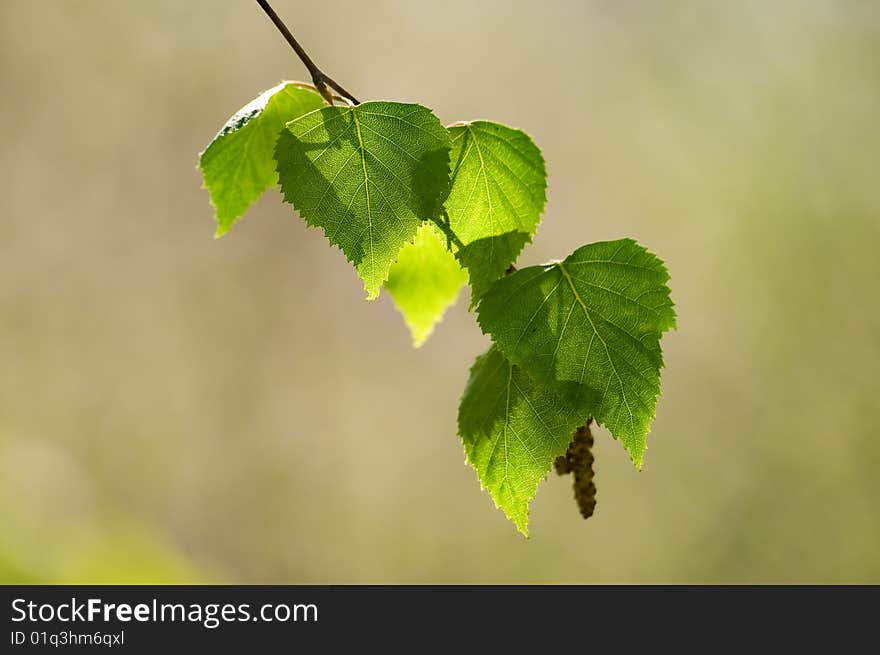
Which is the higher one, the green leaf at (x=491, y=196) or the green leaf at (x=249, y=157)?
the green leaf at (x=249, y=157)

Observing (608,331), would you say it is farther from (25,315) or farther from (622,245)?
(25,315)

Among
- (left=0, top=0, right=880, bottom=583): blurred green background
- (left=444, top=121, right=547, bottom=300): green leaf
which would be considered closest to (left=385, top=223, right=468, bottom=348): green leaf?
(left=444, top=121, right=547, bottom=300): green leaf

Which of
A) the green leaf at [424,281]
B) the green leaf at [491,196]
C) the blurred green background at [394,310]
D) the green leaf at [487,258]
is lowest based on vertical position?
the green leaf at [487,258]

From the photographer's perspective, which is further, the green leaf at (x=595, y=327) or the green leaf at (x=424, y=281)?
the green leaf at (x=424, y=281)

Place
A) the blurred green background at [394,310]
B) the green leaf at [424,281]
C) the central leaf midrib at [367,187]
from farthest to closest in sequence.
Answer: the blurred green background at [394,310] → the green leaf at [424,281] → the central leaf midrib at [367,187]

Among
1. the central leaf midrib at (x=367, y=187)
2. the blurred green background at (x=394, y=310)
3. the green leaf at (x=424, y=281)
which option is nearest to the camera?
the central leaf midrib at (x=367, y=187)

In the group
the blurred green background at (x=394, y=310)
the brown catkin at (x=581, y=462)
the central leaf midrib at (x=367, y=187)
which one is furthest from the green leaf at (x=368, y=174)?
the blurred green background at (x=394, y=310)

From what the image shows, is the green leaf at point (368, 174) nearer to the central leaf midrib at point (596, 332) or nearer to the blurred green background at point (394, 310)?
the central leaf midrib at point (596, 332)

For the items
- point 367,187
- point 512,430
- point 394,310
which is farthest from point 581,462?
point 394,310
